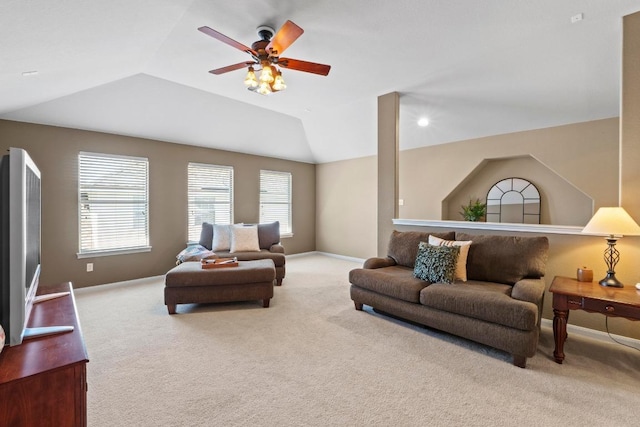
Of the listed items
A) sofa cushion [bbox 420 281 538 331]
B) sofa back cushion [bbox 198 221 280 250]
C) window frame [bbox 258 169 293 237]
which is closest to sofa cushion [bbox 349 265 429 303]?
sofa cushion [bbox 420 281 538 331]

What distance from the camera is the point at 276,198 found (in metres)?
6.73

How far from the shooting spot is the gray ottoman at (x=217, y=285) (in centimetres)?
340

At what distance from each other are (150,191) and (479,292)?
16.3ft

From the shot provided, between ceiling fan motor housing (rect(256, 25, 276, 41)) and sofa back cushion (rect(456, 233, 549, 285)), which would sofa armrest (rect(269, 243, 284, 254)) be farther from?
ceiling fan motor housing (rect(256, 25, 276, 41))

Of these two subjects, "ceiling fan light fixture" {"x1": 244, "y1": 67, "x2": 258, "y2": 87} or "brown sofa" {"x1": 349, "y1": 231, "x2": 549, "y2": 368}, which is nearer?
"brown sofa" {"x1": 349, "y1": 231, "x2": 549, "y2": 368}

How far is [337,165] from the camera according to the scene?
6953 mm

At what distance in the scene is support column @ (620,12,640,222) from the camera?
249cm

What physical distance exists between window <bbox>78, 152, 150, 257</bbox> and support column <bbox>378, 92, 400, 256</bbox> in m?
3.84

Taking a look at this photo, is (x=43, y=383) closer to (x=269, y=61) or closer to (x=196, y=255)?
(x=269, y=61)

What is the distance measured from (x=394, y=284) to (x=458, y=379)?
1047 millimetres

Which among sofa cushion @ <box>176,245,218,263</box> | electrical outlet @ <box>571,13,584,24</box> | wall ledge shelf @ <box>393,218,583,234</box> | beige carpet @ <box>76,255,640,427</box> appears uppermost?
electrical outlet @ <box>571,13,584,24</box>

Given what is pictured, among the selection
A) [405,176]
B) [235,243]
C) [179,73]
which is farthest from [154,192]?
[405,176]

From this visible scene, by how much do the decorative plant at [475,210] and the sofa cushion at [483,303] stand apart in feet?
7.63

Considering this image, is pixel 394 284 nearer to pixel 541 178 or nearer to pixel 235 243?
pixel 235 243
